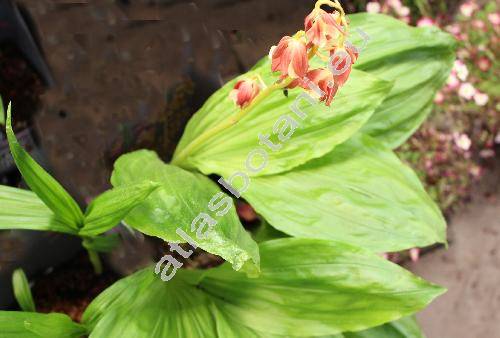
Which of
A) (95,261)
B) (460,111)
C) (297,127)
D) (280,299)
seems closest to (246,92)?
(297,127)

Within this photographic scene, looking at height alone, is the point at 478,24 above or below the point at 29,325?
below

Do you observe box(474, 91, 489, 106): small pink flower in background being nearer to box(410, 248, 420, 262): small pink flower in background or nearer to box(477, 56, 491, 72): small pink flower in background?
box(477, 56, 491, 72): small pink flower in background

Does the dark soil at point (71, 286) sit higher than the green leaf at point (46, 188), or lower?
lower

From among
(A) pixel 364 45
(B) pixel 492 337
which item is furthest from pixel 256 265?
(B) pixel 492 337

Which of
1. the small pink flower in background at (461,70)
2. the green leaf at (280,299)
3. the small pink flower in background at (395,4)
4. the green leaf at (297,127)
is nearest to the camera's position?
the green leaf at (280,299)

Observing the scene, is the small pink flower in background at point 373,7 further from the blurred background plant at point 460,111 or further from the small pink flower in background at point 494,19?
the small pink flower in background at point 494,19

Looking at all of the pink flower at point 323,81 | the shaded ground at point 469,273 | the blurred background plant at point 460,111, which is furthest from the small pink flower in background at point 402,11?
the pink flower at point 323,81

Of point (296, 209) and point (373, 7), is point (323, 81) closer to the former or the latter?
point (296, 209)
